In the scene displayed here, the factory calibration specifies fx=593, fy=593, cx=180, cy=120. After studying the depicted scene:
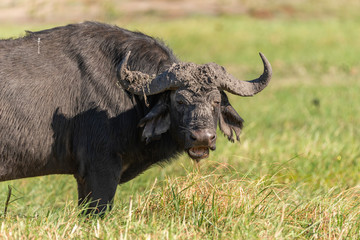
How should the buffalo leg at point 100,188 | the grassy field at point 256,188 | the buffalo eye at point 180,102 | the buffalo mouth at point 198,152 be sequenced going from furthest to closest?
the buffalo leg at point 100,188 → the buffalo eye at point 180,102 → the buffalo mouth at point 198,152 → the grassy field at point 256,188

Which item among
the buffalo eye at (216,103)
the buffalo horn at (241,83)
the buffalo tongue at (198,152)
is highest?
the buffalo horn at (241,83)

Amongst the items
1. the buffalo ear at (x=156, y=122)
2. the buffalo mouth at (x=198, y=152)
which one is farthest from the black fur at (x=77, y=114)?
the buffalo mouth at (x=198, y=152)

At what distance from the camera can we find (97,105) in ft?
16.6

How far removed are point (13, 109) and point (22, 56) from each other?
0.49 metres

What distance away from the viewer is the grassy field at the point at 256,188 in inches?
169

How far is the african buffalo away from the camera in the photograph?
16.1 feet

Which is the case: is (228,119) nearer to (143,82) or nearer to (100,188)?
(143,82)

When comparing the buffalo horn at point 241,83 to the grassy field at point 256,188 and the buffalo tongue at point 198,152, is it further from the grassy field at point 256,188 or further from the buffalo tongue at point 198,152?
the grassy field at point 256,188

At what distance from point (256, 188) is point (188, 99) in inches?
36.9

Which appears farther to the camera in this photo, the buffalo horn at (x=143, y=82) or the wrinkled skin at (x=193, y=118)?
the buffalo horn at (x=143, y=82)

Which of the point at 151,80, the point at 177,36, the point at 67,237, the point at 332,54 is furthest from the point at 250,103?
the point at 177,36

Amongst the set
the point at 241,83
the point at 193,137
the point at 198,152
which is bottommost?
the point at 198,152

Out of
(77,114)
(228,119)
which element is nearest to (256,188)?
(228,119)

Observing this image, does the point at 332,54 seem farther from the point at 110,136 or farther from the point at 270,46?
the point at 110,136
